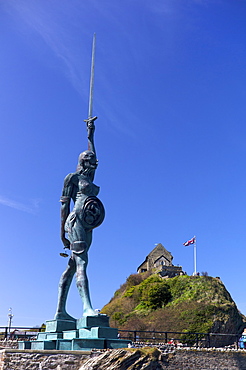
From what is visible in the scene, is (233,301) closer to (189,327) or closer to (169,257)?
(189,327)

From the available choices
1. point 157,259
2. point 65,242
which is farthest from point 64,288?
point 157,259

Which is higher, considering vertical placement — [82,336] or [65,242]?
[65,242]

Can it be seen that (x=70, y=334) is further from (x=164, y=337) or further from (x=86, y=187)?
(x=164, y=337)

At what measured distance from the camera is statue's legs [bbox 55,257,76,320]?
32.3 feet

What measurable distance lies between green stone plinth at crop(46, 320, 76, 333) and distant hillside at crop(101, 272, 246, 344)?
2936cm

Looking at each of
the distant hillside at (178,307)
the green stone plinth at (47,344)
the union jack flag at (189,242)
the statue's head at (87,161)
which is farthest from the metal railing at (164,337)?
the union jack flag at (189,242)

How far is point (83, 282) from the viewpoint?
9438 mm

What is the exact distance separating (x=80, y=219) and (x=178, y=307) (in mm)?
33638

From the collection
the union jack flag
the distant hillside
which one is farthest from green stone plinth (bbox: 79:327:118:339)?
the union jack flag

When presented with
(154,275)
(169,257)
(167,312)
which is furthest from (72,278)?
(169,257)

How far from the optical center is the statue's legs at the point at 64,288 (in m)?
9.85

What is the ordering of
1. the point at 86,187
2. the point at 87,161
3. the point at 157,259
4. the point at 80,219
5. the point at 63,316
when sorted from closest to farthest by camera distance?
the point at 63,316
the point at 80,219
the point at 86,187
the point at 87,161
the point at 157,259

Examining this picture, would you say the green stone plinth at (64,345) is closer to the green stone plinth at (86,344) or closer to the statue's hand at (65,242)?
the green stone plinth at (86,344)

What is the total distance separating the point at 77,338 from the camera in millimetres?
8656
